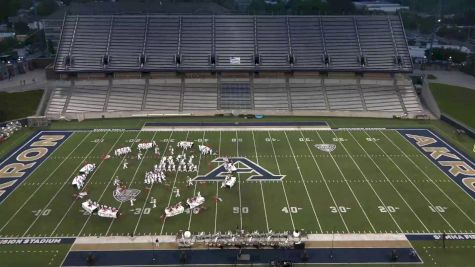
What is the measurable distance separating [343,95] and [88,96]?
2488cm

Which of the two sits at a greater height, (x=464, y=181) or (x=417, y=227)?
(x=464, y=181)

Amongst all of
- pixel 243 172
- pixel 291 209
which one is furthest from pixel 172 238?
pixel 243 172

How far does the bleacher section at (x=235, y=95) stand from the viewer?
42.7 metres

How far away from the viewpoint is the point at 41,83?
155 feet

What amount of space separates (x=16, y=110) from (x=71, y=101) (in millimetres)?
4815

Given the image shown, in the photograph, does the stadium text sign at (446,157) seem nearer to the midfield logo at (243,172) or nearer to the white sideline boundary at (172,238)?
the white sideline boundary at (172,238)

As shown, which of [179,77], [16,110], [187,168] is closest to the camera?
[187,168]

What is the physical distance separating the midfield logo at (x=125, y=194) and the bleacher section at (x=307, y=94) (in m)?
21.5

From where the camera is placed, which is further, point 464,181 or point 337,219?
point 464,181

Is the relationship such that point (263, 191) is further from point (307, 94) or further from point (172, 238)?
point (307, 94)

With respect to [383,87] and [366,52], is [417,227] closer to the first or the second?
[383,87]

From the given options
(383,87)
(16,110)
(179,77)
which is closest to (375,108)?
(383,87)

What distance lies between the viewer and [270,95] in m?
43.8

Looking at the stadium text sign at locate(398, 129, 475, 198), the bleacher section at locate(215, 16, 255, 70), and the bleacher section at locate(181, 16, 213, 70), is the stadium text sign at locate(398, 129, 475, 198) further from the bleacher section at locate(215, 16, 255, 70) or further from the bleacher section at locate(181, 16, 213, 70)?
the bleacher section at locate(181, 16, 213, 70)
